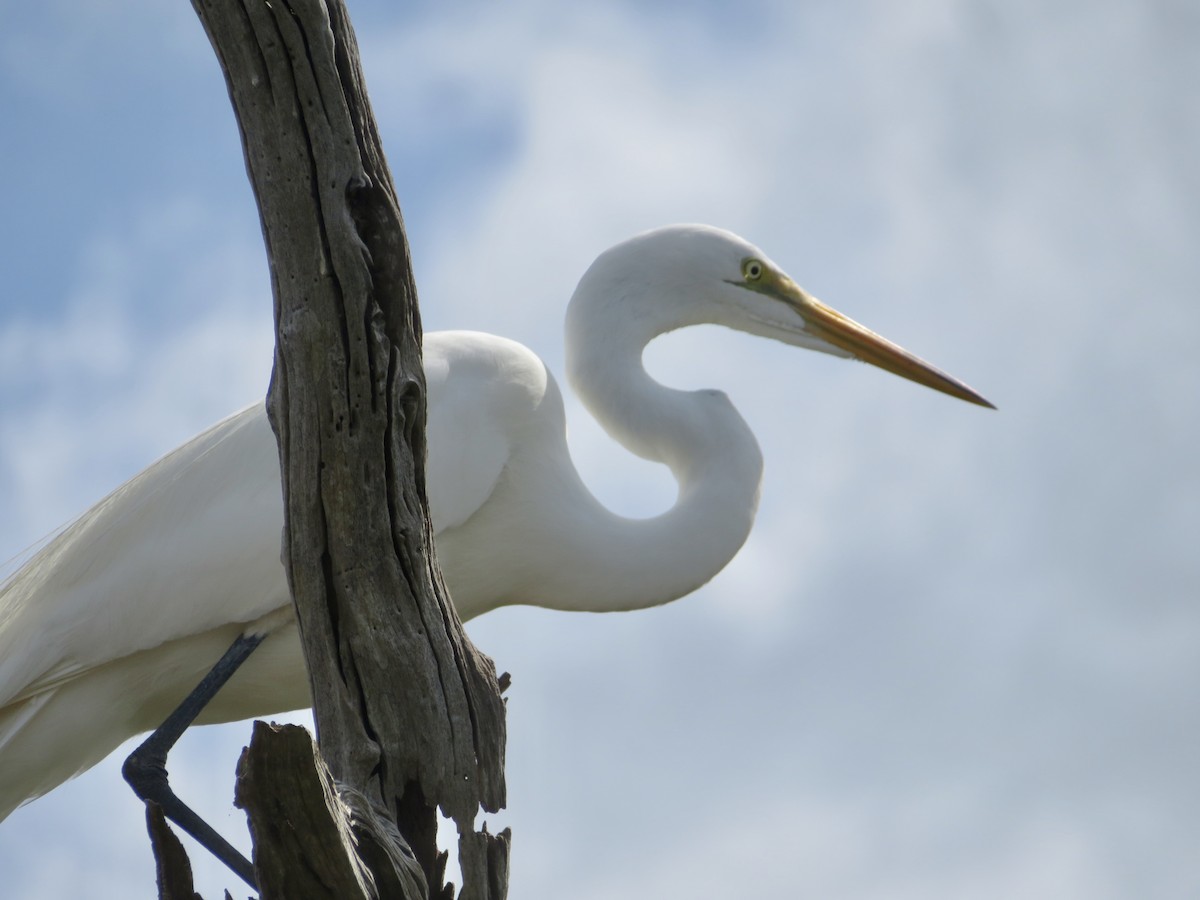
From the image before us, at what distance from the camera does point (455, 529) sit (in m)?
5.05

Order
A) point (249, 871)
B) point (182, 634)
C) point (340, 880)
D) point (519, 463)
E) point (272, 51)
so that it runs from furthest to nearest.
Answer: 1. point (519, 463)
2. point (182, 634)
3. point (249, 871)
4. point (272, 51)
5. point (340, 880)

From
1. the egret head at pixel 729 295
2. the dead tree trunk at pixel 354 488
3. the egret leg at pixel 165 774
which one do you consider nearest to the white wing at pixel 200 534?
the egret leg at pixel 165 774

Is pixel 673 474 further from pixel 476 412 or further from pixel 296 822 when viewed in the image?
pixel 296 822

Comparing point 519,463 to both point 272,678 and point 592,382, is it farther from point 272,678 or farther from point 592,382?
point 272,678

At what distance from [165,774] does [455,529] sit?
3.91 feet

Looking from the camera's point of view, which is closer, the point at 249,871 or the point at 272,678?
the point at 249,871

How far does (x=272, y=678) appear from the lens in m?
5.00

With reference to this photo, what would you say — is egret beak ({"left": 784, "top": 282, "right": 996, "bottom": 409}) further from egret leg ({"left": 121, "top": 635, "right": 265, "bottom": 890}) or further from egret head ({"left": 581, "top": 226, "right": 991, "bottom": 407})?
egret leg ({"left": 121, "top": 635, "right": 265, "bottom": 890})

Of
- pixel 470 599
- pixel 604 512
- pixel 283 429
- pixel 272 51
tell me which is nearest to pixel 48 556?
pixel 470 599

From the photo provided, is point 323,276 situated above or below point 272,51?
below

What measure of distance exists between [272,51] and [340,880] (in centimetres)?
137

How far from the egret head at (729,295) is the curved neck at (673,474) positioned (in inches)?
6.5

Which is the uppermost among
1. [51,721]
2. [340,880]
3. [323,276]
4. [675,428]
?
[675,428]

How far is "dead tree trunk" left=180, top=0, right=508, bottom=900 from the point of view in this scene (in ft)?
8.64
